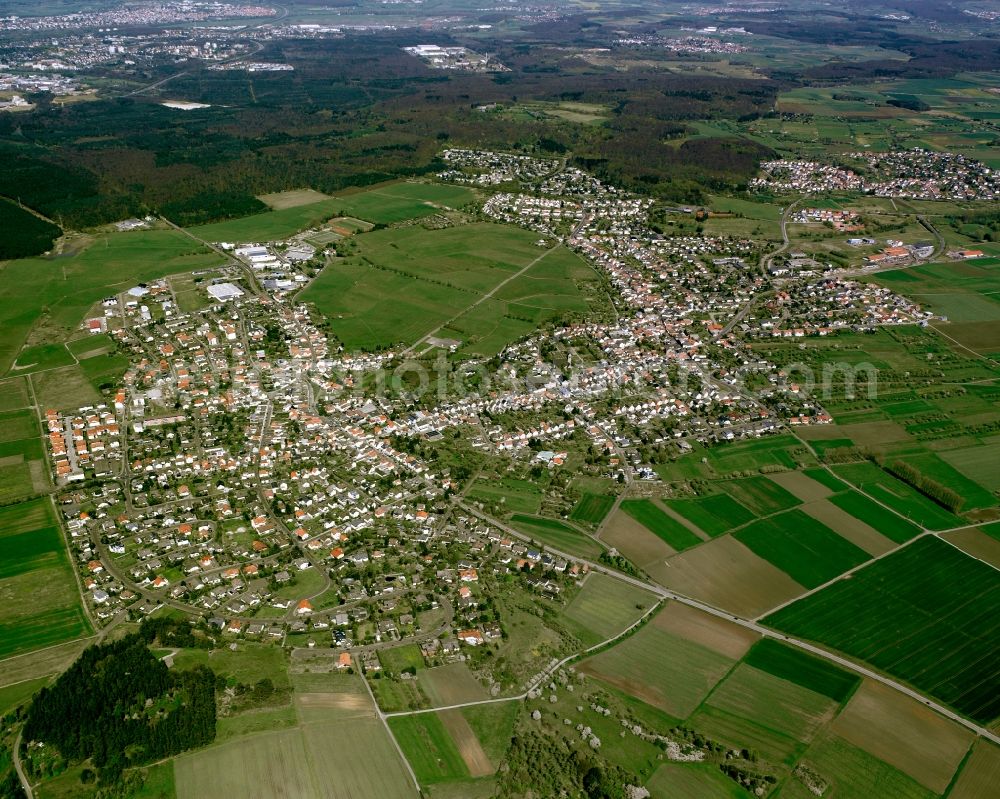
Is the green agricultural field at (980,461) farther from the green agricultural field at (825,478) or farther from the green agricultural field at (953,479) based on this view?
the green agricultural field at (825,478)

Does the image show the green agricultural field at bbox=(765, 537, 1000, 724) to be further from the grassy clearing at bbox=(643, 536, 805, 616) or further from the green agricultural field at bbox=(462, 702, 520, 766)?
the green agricultural field at bbox=(462, 702, 520, 766)

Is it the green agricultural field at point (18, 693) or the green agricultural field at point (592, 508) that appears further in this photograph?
the green agricultural field at point (592, 508)

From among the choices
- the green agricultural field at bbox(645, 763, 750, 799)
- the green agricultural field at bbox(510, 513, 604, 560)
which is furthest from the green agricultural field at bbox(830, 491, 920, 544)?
the green agricultural field at bbox(645, 763, 750, 799)

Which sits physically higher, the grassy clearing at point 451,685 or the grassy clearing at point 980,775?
the grassy clearing at point 451,685

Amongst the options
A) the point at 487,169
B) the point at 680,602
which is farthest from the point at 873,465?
the point at 487,169

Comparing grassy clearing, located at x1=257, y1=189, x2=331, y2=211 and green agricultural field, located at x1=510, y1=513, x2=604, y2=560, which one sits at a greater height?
grassy clearing, located at x1=257, y1=189, x2=331, y2=211

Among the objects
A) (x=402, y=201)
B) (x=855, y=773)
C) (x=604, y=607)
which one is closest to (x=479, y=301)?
(x=402, y=201)

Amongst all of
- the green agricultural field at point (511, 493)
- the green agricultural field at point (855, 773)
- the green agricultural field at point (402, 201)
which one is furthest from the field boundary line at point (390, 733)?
the green agricultural field at point (402, 201)

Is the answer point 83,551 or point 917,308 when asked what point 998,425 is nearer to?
point 917,308
